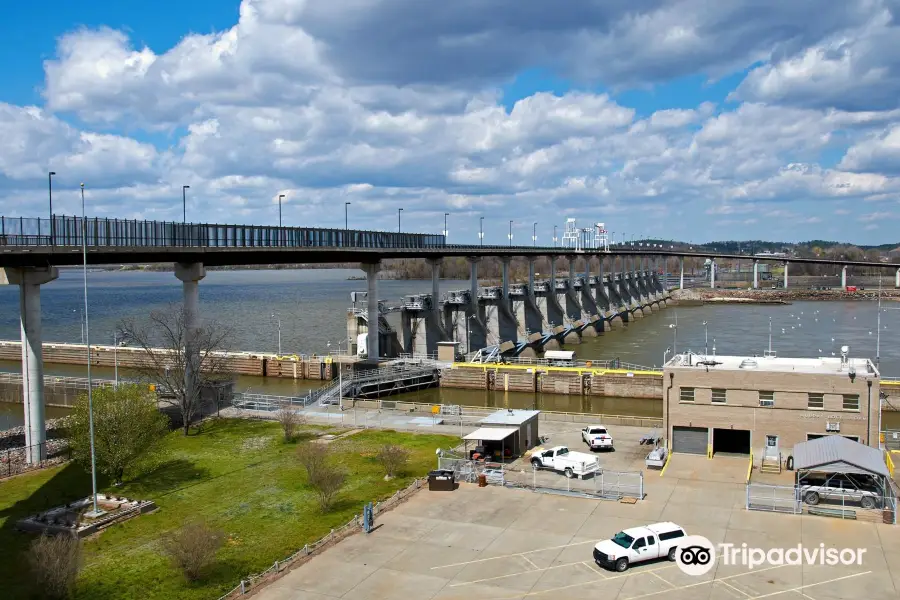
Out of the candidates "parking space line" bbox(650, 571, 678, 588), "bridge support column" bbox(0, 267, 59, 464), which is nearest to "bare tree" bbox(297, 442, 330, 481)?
"parking space line" bbox(650, 571, 678, 588)

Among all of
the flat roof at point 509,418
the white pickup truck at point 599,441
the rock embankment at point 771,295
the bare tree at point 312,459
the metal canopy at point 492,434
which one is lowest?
the white pickup truck at point 599,441

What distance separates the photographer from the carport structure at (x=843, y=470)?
854 inches

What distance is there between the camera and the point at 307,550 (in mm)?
19500

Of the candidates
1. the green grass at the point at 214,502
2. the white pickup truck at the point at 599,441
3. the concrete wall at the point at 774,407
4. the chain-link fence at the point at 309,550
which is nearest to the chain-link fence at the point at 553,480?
the green grass at the point at 214,502

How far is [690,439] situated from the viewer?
95.5ft

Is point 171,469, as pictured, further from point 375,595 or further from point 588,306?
point 588,306

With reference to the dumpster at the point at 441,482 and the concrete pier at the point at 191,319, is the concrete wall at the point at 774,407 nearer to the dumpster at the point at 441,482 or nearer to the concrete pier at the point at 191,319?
the dumpster at the point at 441,482

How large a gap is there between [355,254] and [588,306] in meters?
47.2

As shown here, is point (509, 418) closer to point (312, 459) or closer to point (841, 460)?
point (312, 459)

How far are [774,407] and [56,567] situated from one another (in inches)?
949

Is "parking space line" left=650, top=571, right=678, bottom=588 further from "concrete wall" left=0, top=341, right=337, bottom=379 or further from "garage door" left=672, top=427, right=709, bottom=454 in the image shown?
"concrete wall" left=0, top=341, right=337, bottom=379

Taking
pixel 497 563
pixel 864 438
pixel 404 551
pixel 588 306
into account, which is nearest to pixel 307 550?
pixel 404 551

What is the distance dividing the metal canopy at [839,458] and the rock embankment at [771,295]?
133 metres

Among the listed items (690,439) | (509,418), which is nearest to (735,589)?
(690,439)
